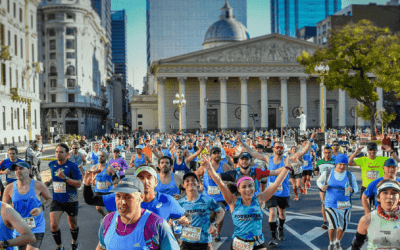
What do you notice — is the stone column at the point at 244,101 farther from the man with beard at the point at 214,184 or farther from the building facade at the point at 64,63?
the man with beard at the point at 214,184

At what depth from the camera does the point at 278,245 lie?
7488 millimetres

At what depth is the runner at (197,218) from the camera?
5172 mm

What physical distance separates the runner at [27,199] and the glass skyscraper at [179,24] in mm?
131835

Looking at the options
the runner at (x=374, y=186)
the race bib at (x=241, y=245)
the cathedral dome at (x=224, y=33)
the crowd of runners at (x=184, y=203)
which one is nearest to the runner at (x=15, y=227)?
the crowd of runners at (x=184, y=203)

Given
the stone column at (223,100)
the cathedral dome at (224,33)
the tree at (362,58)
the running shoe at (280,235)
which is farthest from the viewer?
the cathedral dome at (224,33)

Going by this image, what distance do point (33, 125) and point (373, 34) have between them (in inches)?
1337

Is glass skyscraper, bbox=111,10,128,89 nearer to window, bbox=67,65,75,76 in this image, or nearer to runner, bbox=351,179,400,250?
window, bbox=67,65,75,76

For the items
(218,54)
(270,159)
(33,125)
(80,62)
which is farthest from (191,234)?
(80,62)

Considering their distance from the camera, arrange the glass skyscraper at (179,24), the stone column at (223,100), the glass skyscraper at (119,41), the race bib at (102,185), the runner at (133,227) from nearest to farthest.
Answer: the runner at (133,227) → the race bib at (102,185) → the stone column at (223,100) → the glass skyscraper at (179,24) → the glass skyscraper at (119,41)

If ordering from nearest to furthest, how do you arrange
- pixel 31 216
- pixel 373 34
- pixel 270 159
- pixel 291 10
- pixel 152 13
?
pixel 31 216
pixel 270 159
pixel 373 34
pixel 152 13
pixel 291 10

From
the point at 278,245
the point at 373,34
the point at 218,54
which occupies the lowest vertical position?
the point at 278,245

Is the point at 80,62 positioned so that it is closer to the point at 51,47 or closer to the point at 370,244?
the point at 51,47

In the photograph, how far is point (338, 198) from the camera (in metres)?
6.99

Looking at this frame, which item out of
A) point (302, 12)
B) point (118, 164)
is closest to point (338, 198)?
point (118, 164)
